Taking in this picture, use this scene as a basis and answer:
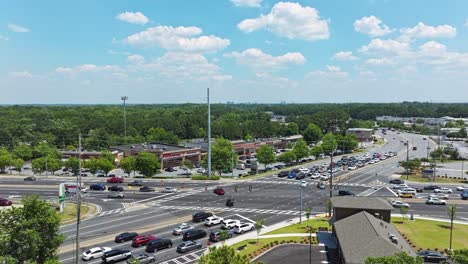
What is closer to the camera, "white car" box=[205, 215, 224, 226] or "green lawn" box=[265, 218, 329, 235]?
"green lawn" box=[265, 218, 329, 235]

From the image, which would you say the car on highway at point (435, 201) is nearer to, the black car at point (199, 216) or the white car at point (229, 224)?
the white car at point (229, 224)

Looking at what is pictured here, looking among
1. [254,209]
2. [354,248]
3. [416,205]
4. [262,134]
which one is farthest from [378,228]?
[262,134]

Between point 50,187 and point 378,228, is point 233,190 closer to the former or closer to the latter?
point 50,187

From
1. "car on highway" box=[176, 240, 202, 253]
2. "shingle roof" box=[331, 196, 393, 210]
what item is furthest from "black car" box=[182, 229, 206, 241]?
"shingle roof" box=[331, 196, 393, 210]

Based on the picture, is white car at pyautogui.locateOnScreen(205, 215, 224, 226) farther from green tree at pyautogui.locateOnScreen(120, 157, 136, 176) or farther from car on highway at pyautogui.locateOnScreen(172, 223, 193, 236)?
green tree at pyautogui.locateOnScreen(120, 157, 136, 176)

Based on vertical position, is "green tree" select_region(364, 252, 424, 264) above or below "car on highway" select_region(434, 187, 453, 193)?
above
